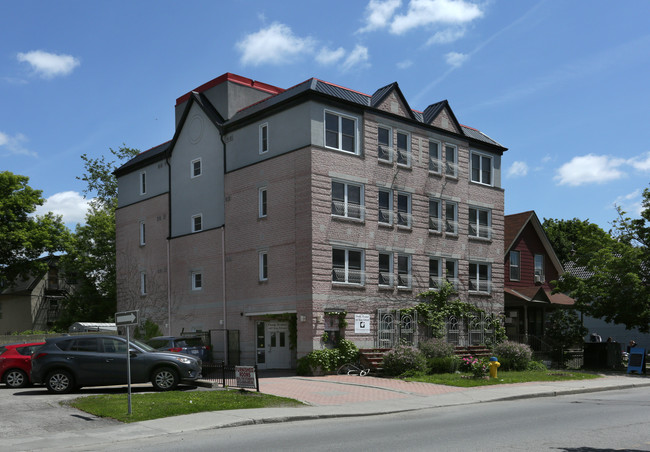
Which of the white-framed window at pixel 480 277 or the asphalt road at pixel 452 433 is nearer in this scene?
the asphalt road at pixel 452 433

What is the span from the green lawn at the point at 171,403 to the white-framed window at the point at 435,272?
52.1 ft

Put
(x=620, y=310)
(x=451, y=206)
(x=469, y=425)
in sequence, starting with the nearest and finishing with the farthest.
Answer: (x=469, y=425) < (x=620, y=310) < (x=451, y=206)

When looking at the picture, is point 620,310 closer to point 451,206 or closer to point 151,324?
point 451,206

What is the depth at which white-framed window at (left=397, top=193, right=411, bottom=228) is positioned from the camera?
31862 millimetres

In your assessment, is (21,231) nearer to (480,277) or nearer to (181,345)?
(181,345)

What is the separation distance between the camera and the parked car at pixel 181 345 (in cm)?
2534

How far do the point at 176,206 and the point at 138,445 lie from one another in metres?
25.7

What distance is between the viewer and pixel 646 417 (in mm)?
14695

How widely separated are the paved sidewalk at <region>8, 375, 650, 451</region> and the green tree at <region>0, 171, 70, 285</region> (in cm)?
2820

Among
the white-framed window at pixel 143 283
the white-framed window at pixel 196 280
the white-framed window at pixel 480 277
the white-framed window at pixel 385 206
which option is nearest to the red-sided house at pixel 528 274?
the white-framed window at pixel 480 277

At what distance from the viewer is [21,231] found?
46156 millimetres

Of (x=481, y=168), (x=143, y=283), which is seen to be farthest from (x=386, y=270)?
(x=143, y=283)

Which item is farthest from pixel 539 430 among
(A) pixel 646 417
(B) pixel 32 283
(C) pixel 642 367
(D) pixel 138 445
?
(B) pixel 32 283

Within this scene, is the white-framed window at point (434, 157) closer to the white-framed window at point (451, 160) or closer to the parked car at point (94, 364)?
the white-framed window at point (451, 160)
